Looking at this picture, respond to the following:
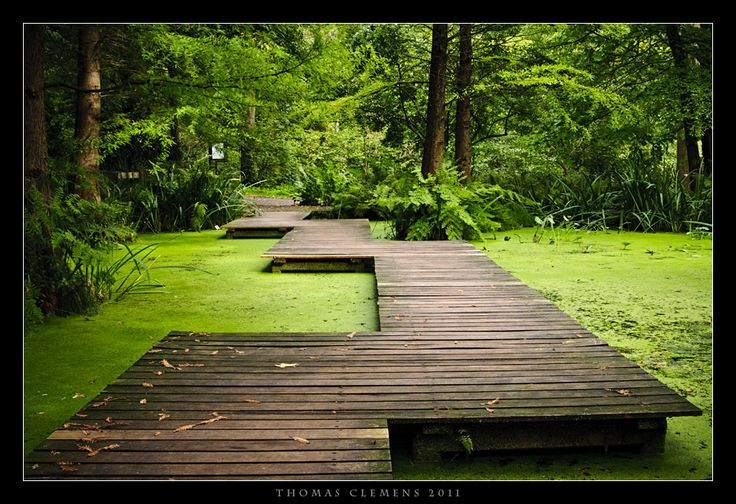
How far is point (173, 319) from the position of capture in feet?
13.5

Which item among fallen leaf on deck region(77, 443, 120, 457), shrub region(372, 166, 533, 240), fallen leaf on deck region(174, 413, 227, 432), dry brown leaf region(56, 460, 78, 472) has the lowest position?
dry brown leaf region(56, 460, 78, 472)

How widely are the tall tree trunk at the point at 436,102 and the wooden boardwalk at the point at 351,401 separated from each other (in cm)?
575

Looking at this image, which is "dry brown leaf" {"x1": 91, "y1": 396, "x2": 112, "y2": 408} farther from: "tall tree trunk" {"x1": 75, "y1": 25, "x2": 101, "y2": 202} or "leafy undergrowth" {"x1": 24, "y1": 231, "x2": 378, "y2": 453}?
"tall tree trunk" {"x1": 75, "y1": 25, "x2": 101, "y2": 202}

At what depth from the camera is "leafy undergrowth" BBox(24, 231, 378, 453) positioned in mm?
2822

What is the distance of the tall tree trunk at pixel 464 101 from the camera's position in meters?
9.98

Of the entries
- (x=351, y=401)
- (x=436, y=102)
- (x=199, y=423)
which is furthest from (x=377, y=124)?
(x=199, y=423)

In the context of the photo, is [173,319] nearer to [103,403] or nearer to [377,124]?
[103,403]

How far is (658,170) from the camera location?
8961mm

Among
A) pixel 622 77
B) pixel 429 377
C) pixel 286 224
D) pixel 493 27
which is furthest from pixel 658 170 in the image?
pixel 429 377

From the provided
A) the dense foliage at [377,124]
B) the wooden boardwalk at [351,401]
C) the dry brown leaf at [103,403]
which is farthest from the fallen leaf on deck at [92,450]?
the dense foliage at [377,124]

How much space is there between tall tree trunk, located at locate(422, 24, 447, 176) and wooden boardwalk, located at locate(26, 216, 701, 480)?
5.75 m

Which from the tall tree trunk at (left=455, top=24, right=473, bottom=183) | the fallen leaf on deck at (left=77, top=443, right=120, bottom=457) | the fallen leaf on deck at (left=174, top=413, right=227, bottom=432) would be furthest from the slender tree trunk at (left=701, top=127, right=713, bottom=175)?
the fallen leaf on deck at (left=77, top=443, right=120, bottom=457)

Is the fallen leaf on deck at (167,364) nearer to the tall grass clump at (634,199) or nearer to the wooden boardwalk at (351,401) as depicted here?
the wooden boardwalk at (351,401)

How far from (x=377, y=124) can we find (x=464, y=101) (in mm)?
2898
